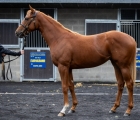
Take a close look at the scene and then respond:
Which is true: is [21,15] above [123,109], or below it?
above

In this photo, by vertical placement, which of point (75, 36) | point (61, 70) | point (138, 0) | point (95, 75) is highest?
point (138, 0)

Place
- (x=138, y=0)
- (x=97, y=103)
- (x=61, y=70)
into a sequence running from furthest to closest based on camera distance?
1. (x=138, y=0)
2. (x=97, y=103)
3. (x=61, y=70)

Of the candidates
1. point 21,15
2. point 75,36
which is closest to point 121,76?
point 75,36

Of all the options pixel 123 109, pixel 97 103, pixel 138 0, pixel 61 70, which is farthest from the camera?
pixel 138 0

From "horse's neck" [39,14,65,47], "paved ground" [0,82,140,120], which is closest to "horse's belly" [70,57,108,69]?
"horse's neck" [39,14,65,47]

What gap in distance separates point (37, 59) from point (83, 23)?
2.41 m

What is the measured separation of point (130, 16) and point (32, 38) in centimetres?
413

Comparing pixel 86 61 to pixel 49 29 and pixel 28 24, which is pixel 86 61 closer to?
pixel 49 29

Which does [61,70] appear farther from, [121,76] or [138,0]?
[138,0]

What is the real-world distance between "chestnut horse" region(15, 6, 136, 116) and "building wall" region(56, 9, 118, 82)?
7.94 meters

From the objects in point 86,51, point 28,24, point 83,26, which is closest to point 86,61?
point 86,51

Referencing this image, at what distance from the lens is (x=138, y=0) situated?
1534cm

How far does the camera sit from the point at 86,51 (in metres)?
8.01

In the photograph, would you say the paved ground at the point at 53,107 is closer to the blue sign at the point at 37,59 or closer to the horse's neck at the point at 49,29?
the horse's neck at the point at 49,29
